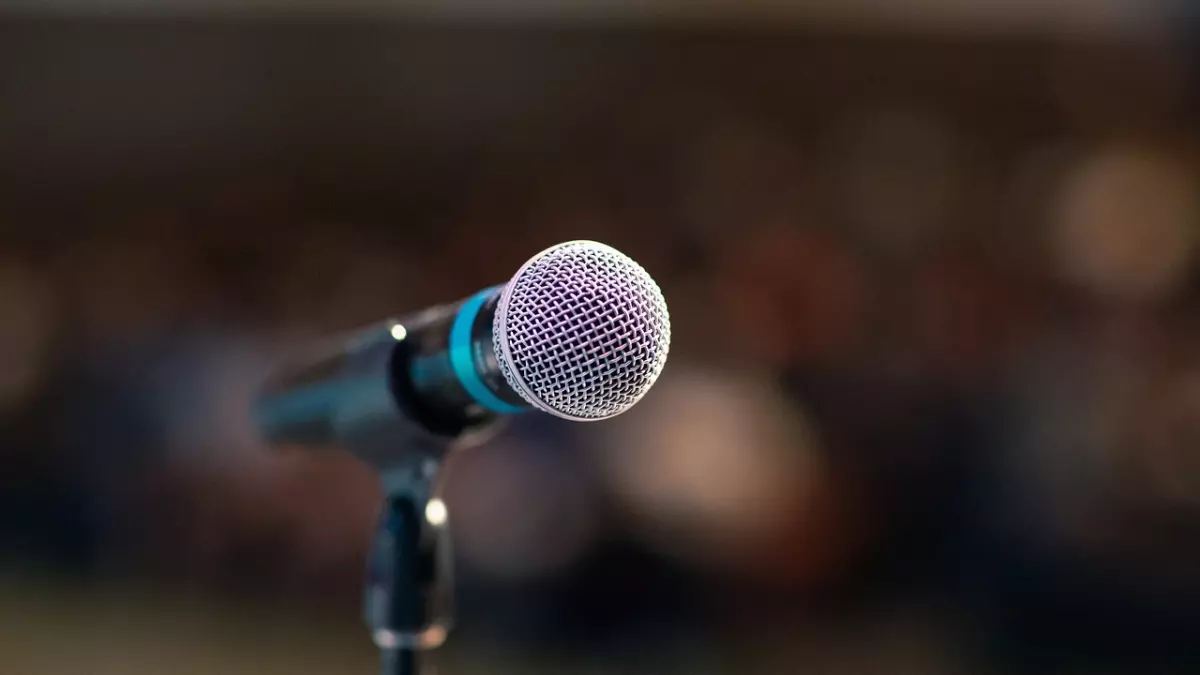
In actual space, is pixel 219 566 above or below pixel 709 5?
below

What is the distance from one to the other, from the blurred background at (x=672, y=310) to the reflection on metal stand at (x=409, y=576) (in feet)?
4.00

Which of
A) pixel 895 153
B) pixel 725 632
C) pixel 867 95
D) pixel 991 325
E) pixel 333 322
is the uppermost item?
pixel 867 95

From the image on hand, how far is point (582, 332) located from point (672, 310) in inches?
59.1

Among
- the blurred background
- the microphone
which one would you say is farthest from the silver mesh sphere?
the blurred background

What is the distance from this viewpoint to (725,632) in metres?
1.95

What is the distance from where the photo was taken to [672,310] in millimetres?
1940

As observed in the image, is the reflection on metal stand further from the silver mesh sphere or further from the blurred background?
the blurred background

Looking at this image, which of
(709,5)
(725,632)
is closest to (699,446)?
(725,632)

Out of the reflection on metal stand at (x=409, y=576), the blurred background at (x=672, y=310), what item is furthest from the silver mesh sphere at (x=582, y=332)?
the blurred background at (x=672, y=310)

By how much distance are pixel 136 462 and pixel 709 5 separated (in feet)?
5.33

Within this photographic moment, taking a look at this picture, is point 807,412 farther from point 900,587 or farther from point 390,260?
point 390,260

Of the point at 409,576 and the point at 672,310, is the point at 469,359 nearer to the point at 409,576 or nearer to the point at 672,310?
the point at 409,576

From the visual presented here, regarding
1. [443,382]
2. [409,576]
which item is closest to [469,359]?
[443,382]

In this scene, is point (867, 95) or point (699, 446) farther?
point (867, 95)
